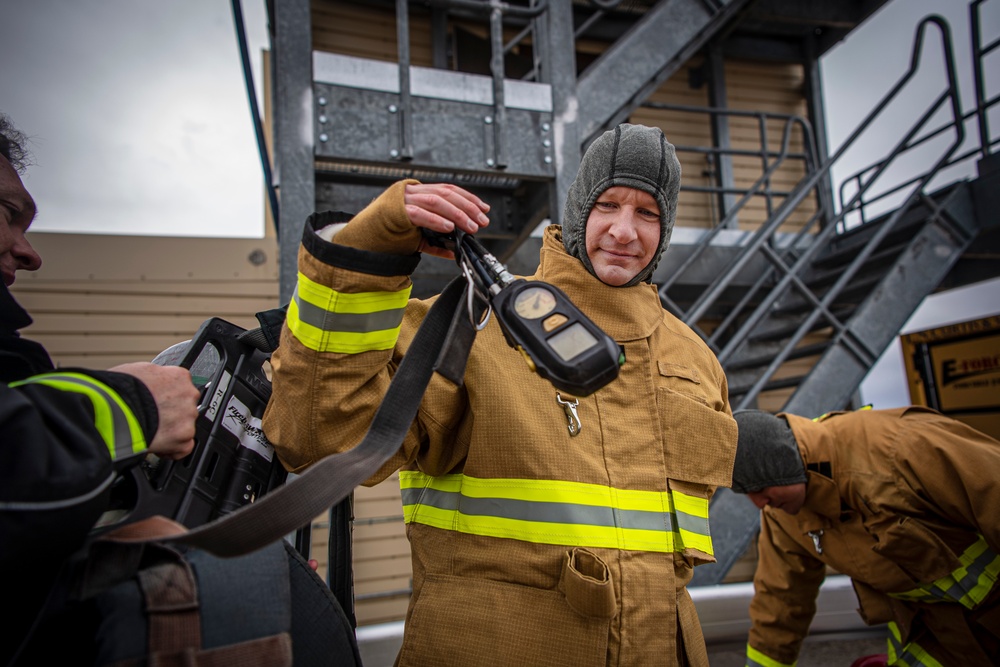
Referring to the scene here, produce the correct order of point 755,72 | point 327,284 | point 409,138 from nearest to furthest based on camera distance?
point 327,284
point 409,138
point 755,72

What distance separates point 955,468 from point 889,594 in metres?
0.70

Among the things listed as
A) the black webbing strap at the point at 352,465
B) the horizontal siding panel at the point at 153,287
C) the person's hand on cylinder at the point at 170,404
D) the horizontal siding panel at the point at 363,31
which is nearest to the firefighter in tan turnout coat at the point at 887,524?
the black webbing strap at the point at 352,465

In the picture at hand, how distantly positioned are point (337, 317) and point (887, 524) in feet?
7.67

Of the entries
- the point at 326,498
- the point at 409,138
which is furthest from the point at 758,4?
the point at 326,498

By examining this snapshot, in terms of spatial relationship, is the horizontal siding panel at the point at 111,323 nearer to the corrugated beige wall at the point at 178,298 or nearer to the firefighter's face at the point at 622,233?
the corrugated beige wall at the point at 178,298

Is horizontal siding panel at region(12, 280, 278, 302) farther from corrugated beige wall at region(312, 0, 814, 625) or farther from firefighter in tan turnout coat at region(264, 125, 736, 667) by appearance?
firefighter in tan turnout coat at region(264, 125, 736, 667)

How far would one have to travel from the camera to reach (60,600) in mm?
824

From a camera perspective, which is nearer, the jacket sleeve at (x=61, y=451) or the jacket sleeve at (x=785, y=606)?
the jacket sleeve at (x=61, y=451)

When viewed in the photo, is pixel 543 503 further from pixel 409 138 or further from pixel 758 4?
pixel 758 4

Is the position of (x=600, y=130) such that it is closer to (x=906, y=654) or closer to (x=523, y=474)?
(x=523, y=474)

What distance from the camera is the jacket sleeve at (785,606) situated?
2.60 m

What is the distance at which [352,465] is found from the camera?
3.07 ft

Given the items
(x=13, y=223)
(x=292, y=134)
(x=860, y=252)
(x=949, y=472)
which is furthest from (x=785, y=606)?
(x=13, y=223)

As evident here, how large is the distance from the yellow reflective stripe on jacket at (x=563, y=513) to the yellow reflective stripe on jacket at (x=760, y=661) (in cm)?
162
